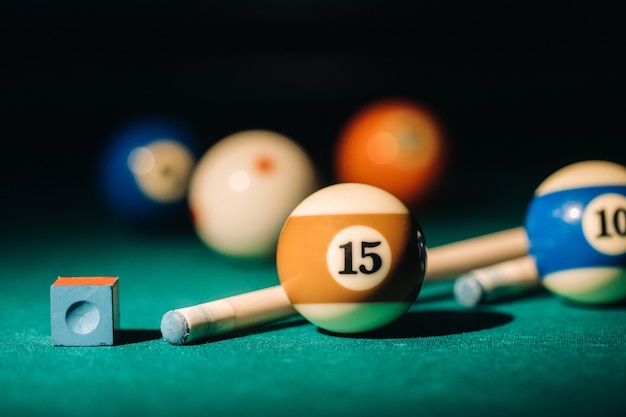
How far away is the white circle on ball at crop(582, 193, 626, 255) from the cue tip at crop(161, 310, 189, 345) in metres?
1.57

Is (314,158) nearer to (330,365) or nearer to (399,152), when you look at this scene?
(399,152)

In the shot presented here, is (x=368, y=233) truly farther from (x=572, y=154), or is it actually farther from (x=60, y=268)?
(x=572, y=154)

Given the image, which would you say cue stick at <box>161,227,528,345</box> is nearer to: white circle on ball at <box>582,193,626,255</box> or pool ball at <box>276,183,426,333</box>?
pool ball at <box>276,183,426,333</box>

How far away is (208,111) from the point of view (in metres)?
8.84

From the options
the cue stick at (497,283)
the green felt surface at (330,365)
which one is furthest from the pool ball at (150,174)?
the cue stick at (497,283)

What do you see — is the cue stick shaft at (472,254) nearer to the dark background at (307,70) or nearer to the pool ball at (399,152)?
the pool ball at (399,152)

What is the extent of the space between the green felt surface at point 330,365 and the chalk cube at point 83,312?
5 cm

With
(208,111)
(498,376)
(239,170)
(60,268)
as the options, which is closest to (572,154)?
(208,111)

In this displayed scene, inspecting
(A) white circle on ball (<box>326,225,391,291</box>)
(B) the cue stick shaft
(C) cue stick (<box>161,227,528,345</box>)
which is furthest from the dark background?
(A) white circle on ball (<box>326,225,391,291</box>)

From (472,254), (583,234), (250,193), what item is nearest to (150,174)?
(250,193)

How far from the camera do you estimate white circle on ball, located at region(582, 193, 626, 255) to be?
3.23 m

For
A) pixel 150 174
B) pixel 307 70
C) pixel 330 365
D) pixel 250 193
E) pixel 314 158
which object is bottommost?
pixel 330 365

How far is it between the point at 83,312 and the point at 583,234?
187cm

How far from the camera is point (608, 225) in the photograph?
10.6 feet
